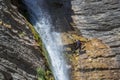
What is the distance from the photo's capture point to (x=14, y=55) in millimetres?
12508

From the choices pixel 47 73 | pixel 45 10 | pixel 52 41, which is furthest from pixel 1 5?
pixel 45 10

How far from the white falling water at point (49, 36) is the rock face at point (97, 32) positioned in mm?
865

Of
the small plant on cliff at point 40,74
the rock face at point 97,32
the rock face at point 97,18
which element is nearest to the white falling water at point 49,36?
the rock face at point 97,32

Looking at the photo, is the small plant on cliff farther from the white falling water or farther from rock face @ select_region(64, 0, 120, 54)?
rock face @ select_region(64, 0, 120, 54)

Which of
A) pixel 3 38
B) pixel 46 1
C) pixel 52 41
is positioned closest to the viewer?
pixel 3 38

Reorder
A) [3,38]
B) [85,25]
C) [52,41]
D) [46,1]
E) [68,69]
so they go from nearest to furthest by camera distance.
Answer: [3,38] → [68,69] → [52,41] → [85,25] → [46,1]

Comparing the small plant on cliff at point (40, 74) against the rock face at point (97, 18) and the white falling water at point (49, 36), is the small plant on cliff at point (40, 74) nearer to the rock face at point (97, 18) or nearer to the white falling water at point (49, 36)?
the white falling water at point (49, 36)

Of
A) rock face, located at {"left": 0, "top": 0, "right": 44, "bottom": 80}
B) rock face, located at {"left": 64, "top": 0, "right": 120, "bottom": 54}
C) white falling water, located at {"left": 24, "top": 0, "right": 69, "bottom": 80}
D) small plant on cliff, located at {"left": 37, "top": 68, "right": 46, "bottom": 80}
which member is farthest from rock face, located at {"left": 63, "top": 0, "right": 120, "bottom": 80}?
rock face, located at {"left": 0, "top": 0, "right": 44, "bottom": 80}

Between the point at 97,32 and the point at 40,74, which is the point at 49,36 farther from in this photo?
the point at 40,74

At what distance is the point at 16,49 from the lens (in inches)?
502

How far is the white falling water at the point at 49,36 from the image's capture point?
53.3 feet

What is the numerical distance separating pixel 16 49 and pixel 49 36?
5.19 meters

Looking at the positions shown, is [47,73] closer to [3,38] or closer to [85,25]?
[3,38]

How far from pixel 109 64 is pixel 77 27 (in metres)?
3.44
